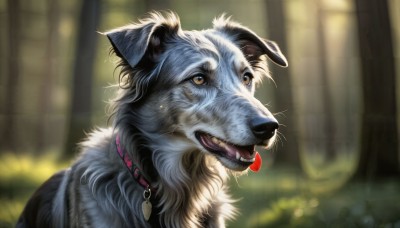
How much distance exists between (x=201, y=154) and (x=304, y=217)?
2.83m

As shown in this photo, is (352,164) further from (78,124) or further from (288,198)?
(78,124)

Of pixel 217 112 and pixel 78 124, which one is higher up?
pixel 217 112

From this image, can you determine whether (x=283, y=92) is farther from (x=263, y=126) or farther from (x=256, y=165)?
(x=263, y=126)

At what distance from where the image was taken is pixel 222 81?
13.3ft

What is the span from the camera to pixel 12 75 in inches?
281

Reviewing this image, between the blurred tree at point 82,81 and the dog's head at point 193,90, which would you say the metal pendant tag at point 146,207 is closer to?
the dog's head at point 193,90

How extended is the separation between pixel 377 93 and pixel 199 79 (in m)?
3.95

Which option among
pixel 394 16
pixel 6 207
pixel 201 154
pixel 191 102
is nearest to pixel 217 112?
pixel 191 102

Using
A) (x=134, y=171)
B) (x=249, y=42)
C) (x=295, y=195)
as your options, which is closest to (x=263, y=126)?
(x=134, y=171)

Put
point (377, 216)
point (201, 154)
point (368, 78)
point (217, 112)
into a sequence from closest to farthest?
point (217, 112) < point (201, 154) < point (377, 216) < point (368, 78)

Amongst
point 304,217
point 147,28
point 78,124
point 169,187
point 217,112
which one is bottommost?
point 304,217

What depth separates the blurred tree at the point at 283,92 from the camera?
7.28 m

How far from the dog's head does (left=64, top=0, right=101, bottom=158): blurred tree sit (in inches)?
130

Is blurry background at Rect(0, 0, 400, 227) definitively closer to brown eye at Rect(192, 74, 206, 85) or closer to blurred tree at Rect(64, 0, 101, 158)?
blurred tree at Rect(64, 0, 101, 158)
